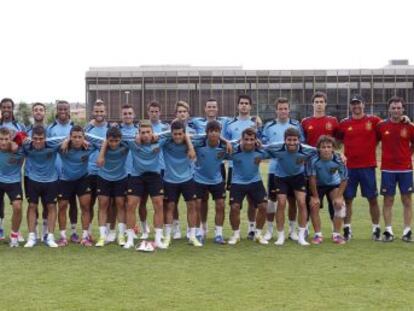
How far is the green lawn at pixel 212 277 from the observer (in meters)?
5.88

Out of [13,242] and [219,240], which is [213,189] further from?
[13,242]

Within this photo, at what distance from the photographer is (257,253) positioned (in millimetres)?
8312

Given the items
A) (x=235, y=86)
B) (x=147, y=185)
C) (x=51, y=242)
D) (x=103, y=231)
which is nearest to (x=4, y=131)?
(x=51, y=242)

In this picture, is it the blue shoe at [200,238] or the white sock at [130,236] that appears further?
the blue shoe at [200,238]

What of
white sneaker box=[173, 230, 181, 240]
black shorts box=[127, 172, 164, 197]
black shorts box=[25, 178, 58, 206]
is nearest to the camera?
black shorts box=[127, 172, 164, 197]

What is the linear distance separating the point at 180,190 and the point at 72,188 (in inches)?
60.7

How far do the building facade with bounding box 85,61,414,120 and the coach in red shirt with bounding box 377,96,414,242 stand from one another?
139 feet

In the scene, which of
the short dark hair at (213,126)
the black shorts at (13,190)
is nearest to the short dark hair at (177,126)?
the short dark hair at (213,126)

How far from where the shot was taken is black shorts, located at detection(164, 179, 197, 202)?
915cm

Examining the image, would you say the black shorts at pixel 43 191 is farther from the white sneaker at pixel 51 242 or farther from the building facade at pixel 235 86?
the building facade at pixel 235 86

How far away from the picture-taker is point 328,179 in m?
9.37

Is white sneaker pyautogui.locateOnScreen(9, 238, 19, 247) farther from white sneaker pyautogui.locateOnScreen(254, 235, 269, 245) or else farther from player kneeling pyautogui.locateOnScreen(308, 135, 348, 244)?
player kneeling pyautogui.locateOnScreen(308, 135, 348, 244)

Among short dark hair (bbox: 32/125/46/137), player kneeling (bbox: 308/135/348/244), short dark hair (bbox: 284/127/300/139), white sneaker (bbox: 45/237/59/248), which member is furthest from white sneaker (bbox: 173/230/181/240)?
short dark hair (bbox: 32/125/46/137)

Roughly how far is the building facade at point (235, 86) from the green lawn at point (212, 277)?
4391cm
